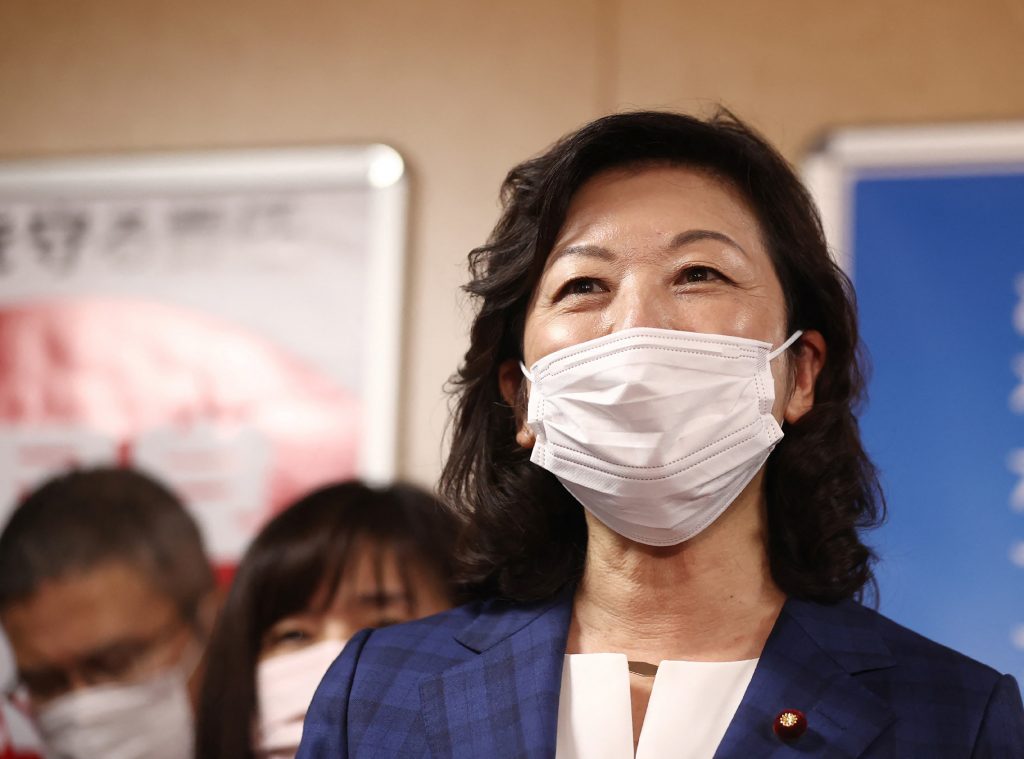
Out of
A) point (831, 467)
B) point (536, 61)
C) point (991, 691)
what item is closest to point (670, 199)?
point (831, 467)

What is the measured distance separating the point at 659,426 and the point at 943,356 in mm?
1219

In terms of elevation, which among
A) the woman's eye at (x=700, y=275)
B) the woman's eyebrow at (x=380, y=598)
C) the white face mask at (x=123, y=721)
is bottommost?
the white face mask at (x=123, y=721)

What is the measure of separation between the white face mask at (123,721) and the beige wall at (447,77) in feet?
2.12

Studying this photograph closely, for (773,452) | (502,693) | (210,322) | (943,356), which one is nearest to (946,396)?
(943,356)

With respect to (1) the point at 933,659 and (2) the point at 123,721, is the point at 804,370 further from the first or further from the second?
(2) the point at 123,721

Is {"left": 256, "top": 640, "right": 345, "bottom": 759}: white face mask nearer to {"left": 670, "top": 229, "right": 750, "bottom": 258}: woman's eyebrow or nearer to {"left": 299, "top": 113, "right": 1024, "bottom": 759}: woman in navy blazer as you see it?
{"left": 299, "top": 113, "right": 1024, "bottom": 759}: woman in navy blazer

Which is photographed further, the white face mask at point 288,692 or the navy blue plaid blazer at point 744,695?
the white face mask at point 288,692

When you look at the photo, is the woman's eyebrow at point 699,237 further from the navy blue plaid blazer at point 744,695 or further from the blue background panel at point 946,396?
the blue background panel at point 946,396

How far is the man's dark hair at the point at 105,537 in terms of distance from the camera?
2.66m

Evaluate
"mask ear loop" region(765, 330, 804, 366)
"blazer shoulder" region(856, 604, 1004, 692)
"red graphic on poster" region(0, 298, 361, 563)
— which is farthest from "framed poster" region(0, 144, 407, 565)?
"blazer shoulder" region(856, 604, 1004, 692)

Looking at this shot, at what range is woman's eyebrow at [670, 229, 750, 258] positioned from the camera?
1472 millimetres

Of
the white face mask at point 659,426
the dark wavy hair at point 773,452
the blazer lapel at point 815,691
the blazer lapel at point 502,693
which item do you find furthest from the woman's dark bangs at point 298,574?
the blazer lapel at point 815,691

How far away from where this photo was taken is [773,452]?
63.3 inches

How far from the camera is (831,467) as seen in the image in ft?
5.20
